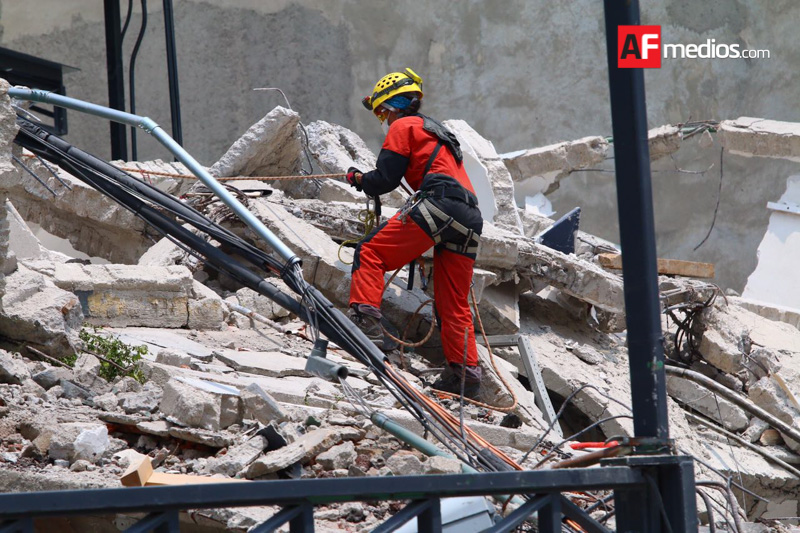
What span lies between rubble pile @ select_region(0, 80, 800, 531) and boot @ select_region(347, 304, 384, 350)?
28 cm

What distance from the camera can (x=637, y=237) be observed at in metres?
2.62

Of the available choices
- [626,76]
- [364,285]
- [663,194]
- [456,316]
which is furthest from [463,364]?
[663,194]

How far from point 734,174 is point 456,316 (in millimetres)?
13498

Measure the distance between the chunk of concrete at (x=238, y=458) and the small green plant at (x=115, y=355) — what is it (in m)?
1.19

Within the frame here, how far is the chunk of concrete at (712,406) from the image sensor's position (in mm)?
7352

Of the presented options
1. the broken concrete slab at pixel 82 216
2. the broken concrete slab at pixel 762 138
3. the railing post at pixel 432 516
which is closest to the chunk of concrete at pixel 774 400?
the broken concrete slab at pixel 762 138

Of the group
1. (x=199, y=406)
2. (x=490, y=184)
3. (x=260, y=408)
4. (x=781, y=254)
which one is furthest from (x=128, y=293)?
(x=781, y=254)

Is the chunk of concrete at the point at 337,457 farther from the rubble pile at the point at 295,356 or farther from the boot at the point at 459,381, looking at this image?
the boot at the point at 459,381

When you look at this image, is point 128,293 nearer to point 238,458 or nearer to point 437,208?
point 437,208

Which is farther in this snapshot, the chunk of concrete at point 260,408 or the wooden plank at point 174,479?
the chunk of concrete at point 260,408

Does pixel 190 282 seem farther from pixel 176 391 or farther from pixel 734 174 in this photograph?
pixel 734 174

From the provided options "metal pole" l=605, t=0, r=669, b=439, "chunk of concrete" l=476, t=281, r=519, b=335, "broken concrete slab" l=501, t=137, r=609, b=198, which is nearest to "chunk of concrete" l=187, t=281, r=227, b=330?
"chunk of concrete" l=476, t=281, r=519, b=335

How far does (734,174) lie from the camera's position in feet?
58.3

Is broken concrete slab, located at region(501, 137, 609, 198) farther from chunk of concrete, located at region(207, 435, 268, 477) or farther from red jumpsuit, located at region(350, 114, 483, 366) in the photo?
chunk of concrete, located at region(207, 435, 268, 477)
